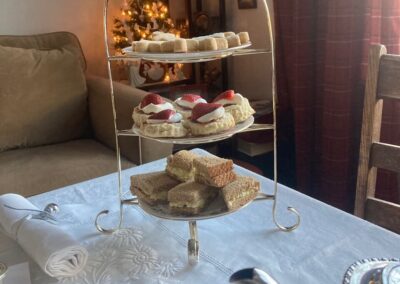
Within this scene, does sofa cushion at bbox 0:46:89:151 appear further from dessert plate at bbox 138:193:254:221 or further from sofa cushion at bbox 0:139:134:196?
dessert plate at bbox 138:193:254:221

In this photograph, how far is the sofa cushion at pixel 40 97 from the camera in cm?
205

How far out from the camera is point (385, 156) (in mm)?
1062

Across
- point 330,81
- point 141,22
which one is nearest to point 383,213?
point 330,81

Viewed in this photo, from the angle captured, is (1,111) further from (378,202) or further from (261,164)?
(378,202)

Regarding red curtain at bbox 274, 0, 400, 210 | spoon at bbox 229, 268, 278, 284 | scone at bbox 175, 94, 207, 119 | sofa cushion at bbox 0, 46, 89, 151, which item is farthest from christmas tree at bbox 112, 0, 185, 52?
spoon at bbox 229, 268, 278, 284

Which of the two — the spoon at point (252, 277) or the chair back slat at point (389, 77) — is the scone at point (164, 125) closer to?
the spoon at point (252, 277)

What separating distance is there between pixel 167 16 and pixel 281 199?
1.84 m

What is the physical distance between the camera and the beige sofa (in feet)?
6.07

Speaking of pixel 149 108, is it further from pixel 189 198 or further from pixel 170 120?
pixel 189 198

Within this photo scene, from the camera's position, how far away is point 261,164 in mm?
2414

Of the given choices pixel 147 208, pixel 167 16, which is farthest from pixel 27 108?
pixel 147 208

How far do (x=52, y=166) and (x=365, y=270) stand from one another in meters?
1.45

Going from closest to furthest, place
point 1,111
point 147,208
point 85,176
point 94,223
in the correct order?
point 147,208, point 94,223, point 85,176, point 1,111

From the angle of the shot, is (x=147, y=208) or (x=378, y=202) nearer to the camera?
(x=147, y=208)
